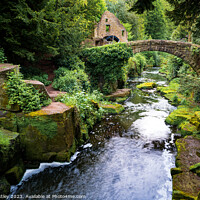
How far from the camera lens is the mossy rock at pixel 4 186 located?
359cm

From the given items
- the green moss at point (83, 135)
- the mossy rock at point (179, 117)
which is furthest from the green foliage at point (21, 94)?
the mossy rock at point (179, 117)

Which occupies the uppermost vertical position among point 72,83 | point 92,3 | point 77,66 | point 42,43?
point 92,3

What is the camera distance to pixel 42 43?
24.3 ft

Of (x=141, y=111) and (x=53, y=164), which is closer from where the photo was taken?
(x=53, y=164)

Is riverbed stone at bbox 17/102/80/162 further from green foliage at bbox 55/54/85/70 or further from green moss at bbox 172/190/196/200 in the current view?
green foliage at bbox 55/54/85/70

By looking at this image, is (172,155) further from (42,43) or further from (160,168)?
(42,43)

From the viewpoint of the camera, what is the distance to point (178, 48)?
1241cm

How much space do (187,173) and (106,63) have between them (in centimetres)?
935

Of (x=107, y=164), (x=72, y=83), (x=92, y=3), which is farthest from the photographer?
(x=92, y=3)

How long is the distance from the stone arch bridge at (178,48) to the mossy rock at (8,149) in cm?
1085

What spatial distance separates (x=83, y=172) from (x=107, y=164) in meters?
0.91

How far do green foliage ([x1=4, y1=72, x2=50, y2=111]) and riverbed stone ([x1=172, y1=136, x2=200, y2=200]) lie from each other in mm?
4657

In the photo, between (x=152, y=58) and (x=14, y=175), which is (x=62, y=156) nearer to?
(x=14, y=175)

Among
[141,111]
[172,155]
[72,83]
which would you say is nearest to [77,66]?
[72,83]
